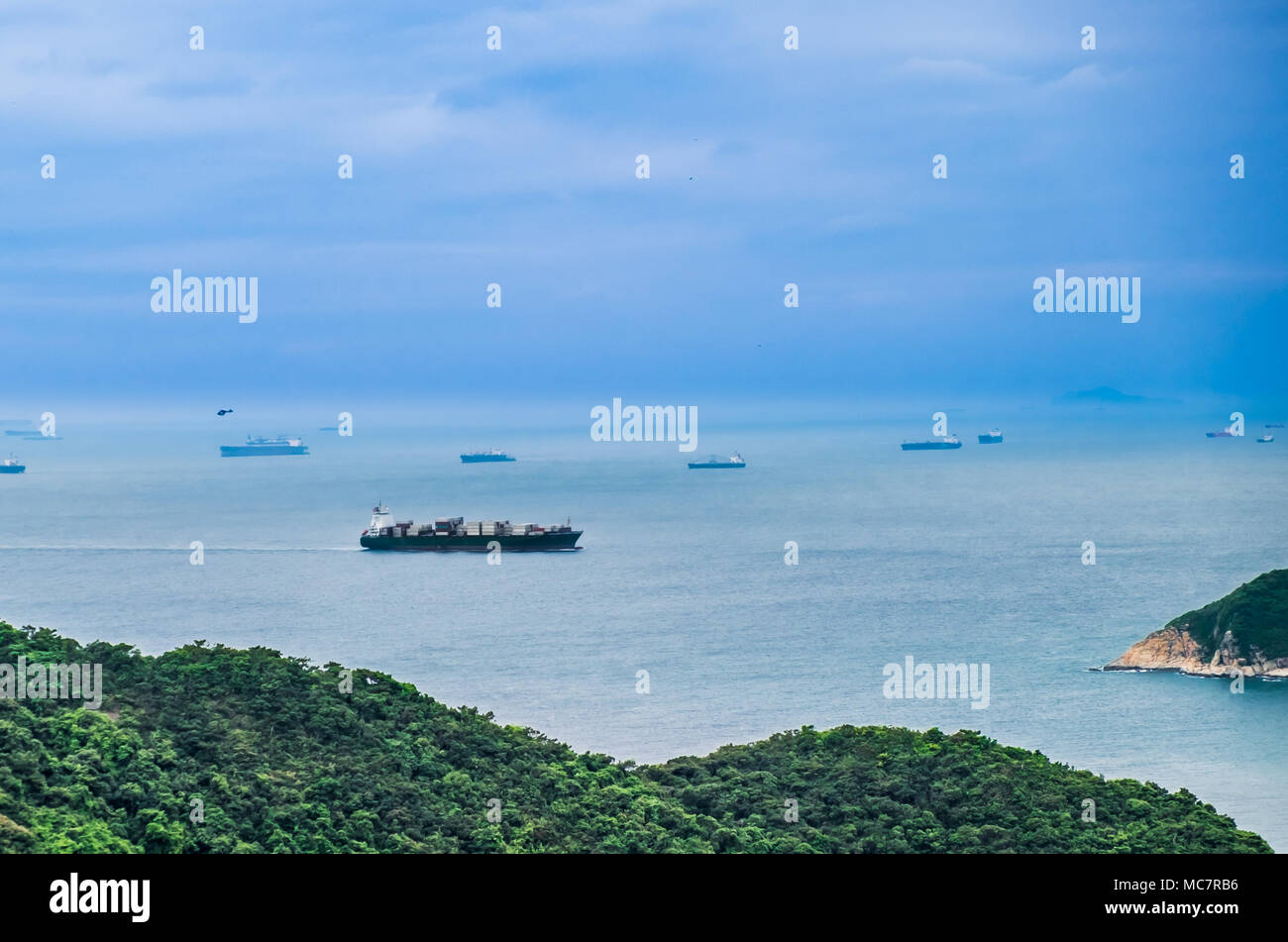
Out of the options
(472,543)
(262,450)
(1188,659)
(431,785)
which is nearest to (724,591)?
(472,543)

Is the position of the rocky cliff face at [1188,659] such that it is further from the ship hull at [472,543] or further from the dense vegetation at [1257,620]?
the ship hull at [472,543]

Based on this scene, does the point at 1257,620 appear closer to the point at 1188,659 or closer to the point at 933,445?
the point at 1188,659

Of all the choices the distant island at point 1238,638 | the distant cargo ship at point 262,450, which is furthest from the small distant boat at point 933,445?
the distant island at point 1238,638

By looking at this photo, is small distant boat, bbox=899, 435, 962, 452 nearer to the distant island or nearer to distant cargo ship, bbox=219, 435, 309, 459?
distant cargo ship, bbox=219, 435, 309, 459

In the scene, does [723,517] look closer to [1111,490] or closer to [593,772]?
[1111,490]

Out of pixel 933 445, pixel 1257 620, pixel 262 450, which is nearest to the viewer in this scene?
pixel 1257 620
